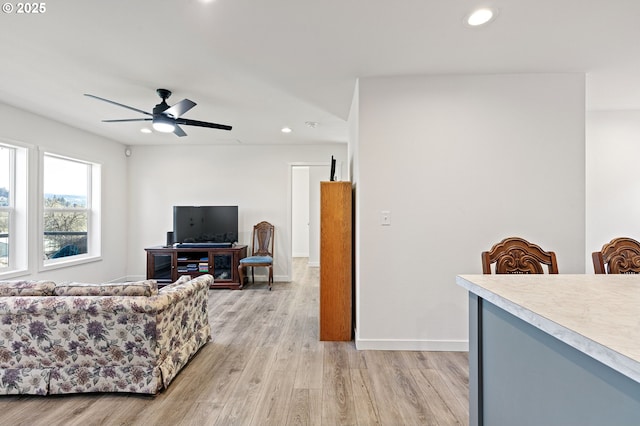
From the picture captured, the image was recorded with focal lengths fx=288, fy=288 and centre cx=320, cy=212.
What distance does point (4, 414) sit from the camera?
1.76 meters

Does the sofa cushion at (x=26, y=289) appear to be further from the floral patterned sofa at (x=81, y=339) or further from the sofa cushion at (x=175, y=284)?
the sofa cushion at (x=175, y=284)

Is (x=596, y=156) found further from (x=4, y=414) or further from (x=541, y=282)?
(x=4, y=414)

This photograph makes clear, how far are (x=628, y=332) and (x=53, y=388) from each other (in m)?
2.91

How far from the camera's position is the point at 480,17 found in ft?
6.04

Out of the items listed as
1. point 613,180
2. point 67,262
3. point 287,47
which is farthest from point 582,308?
point 67,262

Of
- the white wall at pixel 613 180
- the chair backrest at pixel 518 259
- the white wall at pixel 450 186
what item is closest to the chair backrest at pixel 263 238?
the white wall at pixel 450 186

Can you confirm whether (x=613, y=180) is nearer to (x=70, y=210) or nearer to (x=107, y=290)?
(x=107, y=290)

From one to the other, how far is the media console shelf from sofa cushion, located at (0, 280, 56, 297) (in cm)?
280

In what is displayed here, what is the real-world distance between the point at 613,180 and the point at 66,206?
7.49 m

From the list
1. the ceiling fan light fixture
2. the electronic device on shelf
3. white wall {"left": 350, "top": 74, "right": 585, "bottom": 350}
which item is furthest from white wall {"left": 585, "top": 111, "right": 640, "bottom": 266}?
the electronic device on shelf

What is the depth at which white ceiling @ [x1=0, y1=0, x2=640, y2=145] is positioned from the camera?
5.85 feet

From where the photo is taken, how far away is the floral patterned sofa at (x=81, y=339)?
6.07ft

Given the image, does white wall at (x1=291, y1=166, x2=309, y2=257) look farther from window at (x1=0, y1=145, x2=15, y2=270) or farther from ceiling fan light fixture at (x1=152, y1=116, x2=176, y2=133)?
window at (x1=0, y1=145, x2=15, y2=270)

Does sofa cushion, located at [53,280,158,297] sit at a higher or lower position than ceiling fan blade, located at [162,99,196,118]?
lower
